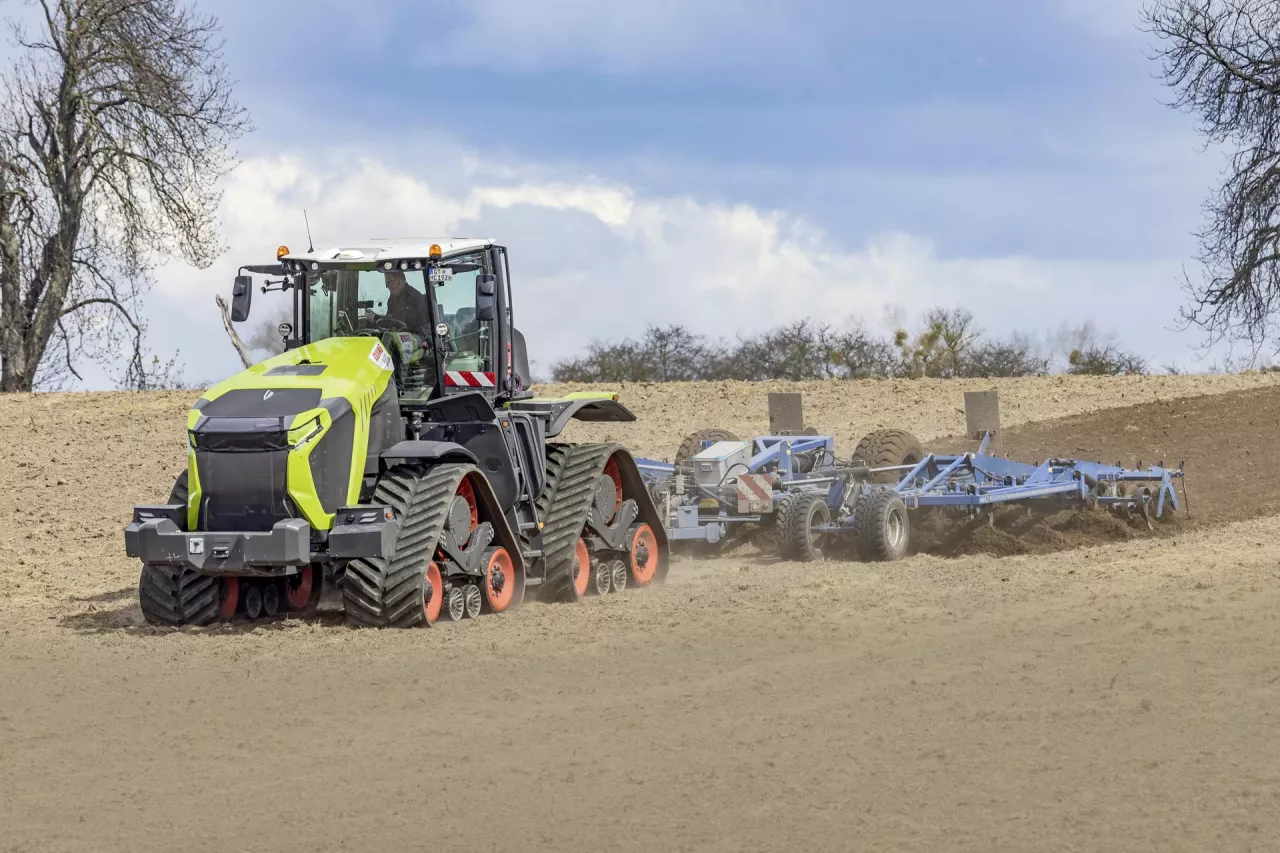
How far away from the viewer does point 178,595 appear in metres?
11.5

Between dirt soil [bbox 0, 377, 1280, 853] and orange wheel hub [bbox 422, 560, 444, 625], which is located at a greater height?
orange wheel hub [bbox 422, 560, 444, 625]

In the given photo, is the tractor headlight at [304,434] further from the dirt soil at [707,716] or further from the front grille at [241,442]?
the dirt soil at [707,716]

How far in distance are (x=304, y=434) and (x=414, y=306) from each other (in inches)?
69.3

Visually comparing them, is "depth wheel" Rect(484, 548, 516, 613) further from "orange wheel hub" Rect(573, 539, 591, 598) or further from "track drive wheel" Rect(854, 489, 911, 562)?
"track drive wheel" Rect(854, 489, 911, 562)

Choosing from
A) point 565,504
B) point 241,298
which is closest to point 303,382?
point 241,298

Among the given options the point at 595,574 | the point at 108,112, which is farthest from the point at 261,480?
the point at 108,112

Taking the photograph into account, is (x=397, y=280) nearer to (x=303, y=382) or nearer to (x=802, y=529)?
(x=303, y=382)

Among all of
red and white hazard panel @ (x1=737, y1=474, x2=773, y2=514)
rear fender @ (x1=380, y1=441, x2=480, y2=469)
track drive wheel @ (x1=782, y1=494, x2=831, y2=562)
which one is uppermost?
rear fender @ (x1=380, y1=441, x2=480, y2=469)

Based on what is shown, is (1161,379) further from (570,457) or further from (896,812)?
(896,812)

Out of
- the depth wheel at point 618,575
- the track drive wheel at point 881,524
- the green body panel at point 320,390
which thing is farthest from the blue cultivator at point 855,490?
the green body panel at point 320,390

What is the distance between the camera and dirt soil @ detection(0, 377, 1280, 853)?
6.40 meters

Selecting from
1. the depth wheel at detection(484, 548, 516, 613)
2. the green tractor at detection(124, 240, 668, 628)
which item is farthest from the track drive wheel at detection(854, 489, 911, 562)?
the depth wheel at detection(484, 548, 516, 613)

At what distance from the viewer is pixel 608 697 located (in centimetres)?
876

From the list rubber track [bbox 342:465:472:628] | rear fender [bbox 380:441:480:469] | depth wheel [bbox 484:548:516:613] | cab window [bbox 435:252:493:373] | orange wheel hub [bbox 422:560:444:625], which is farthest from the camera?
cab window [bbox 435:252:493:373]
